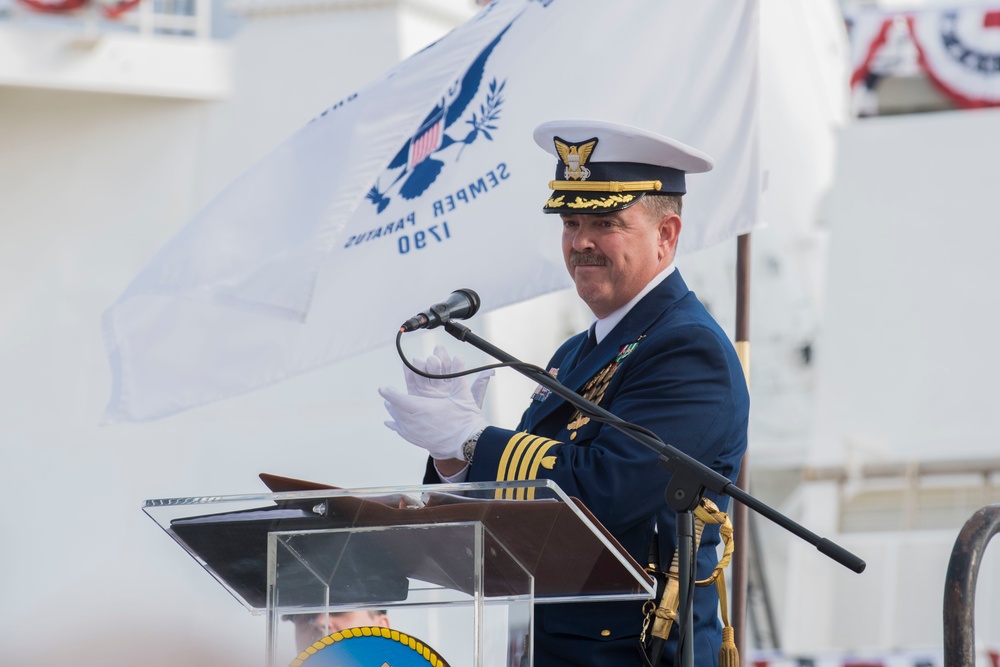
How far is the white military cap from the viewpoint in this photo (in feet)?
8.68

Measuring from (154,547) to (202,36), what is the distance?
247cm

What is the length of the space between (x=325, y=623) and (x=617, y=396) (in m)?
0.68

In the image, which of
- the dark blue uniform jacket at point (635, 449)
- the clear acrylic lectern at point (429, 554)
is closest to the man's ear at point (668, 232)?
the dark blue uniform jacket at point (635, 449)

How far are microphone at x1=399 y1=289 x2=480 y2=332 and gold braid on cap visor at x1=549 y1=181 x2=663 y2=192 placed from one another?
1.38 feet

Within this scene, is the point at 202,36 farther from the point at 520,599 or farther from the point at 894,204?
the point at 520,599

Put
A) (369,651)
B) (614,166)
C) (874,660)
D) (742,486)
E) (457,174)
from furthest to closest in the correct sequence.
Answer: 1. (874,660)
2. (457,174)
3. (742,486)
4. (614,166)
5. (369,651)

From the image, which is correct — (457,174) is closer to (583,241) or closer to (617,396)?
(583,241)

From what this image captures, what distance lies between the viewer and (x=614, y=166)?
2.67 m

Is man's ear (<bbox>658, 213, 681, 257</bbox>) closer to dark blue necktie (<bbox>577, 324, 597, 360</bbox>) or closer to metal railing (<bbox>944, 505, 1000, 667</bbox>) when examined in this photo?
dark blue necktie (<bbox>577, 324, 597, 360</bbox>)

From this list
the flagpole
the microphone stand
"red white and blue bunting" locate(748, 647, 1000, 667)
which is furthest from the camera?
"red white and blue bunting" locate(748, 647, 1000, 667)

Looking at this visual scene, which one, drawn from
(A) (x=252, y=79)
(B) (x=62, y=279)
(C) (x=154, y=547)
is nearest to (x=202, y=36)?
(A) (x=252, y=79)

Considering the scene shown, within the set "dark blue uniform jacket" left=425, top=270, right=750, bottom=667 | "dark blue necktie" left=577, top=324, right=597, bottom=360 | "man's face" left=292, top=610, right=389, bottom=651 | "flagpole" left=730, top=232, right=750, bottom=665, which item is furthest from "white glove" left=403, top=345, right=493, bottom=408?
"flagpole" left=730, top=232, right=750, bottom=665

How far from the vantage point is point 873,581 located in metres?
8.73

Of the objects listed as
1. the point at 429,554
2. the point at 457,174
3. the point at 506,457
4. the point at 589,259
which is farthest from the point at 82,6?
the point at 429,554
